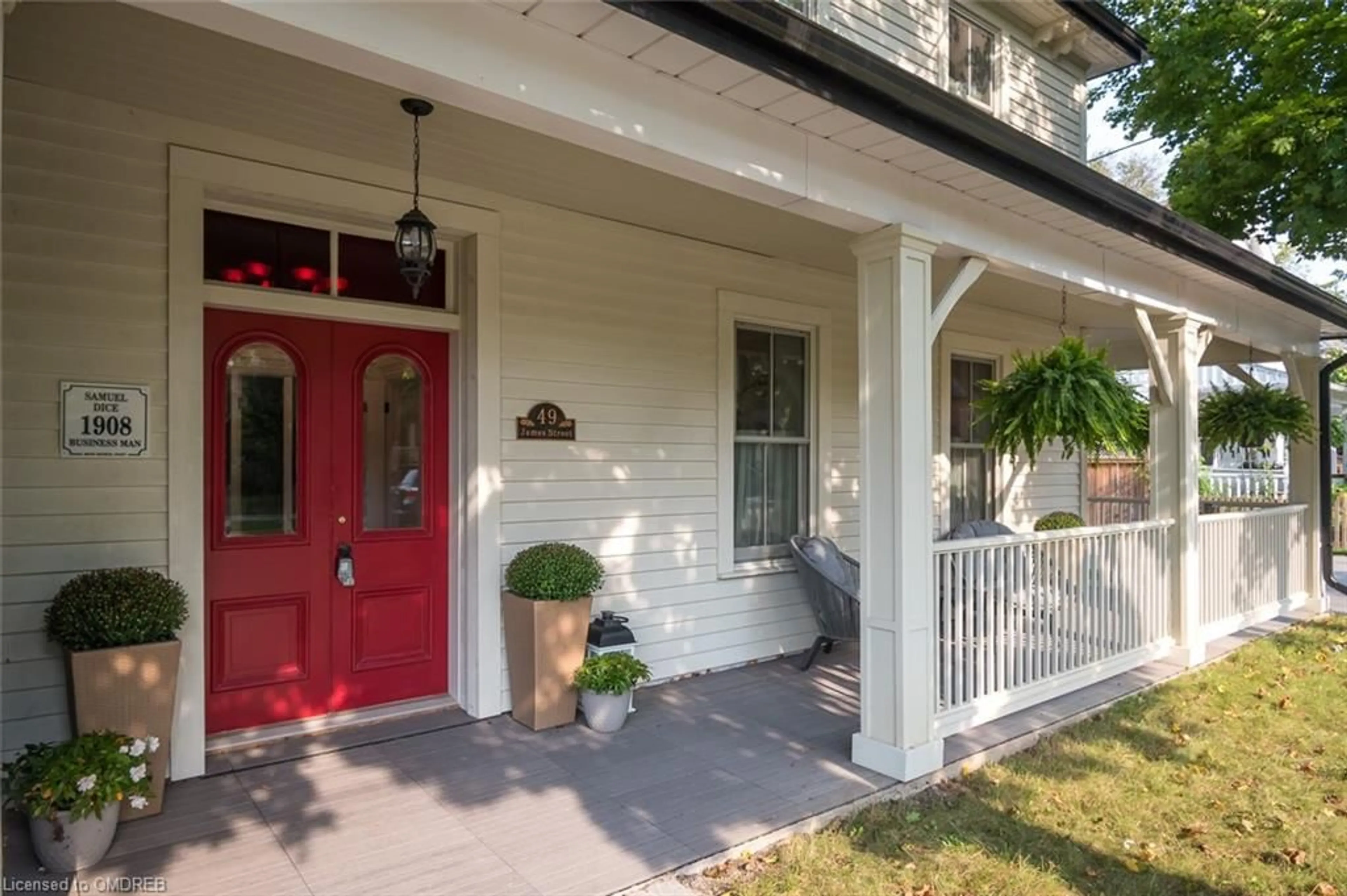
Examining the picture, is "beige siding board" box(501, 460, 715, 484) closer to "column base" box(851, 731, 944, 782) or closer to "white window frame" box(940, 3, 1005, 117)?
"column base" box(851, 731, 944, 782)

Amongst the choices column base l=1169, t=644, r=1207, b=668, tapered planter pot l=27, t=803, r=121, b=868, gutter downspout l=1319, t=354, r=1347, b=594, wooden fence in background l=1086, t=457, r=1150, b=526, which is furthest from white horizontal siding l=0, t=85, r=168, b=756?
gutter downspout l=1319, t=354, r=1347, b=594

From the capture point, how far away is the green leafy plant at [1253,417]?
22.7ft

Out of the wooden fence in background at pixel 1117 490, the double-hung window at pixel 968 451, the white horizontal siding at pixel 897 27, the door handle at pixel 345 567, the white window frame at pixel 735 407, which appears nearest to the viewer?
the door handle at pixel 345 567

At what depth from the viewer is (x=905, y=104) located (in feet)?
10.1

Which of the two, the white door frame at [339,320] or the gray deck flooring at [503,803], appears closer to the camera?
the gray deck flooring at [503,803]

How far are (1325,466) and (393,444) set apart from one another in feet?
27.7

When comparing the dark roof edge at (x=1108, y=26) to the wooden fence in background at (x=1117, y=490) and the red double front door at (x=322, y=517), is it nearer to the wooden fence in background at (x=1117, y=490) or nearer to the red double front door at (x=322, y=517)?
the wooden fence in background at (x=1117, y=490)

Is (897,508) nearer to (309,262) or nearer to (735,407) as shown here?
(735,407)

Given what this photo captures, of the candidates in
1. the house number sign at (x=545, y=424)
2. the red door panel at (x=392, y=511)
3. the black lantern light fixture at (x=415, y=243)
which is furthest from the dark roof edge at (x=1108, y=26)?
the red door panel at (x=392, y=511)

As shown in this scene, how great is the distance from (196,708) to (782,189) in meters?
3.23

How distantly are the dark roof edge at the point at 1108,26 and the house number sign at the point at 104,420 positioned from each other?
880 cm

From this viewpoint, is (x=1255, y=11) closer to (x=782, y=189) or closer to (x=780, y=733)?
(x=782, y=189)

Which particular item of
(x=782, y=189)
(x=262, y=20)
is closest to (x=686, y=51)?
(x=782, y=189)

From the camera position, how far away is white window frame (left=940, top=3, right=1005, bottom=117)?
7.64 metres
